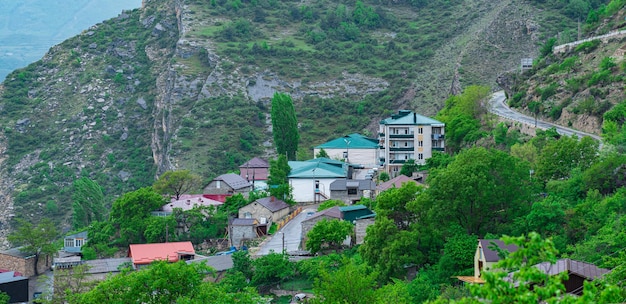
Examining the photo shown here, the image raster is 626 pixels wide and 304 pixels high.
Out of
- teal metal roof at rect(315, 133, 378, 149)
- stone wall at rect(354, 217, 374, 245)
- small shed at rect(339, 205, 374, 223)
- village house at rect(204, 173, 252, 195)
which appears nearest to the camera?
stone wall at rect(354, 217, 374, 245)

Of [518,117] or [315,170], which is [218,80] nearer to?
[315,170]

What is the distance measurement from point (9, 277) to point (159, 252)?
302 inches

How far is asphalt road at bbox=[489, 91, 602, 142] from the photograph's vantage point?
56.1 meters

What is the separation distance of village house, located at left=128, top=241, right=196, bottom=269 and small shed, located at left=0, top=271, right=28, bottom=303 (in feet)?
18.0

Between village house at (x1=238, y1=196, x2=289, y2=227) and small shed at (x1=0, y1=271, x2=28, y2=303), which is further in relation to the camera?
village house at (x1=238, y1=196, x2=289, y2=227)

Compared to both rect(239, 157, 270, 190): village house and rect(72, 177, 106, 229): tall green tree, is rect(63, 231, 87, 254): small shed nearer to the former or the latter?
Result: rect(72, 177, 106, 229): tall green tree

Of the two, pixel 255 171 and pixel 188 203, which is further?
pixel 255 171

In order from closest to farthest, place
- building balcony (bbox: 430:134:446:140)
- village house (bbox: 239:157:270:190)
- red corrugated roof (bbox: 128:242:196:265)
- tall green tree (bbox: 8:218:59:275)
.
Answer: red corrugated roof (bbox: 128:242:196:265), tall green tree (bbox: 8:218:59:275), building balcony (bbox: 430:134:446:140), village house (bbox: 239:157:270:190)

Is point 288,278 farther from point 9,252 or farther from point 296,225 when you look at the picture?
point 9,252

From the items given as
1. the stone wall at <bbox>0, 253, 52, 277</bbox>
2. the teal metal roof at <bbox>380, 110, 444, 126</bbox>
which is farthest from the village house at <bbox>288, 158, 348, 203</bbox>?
the stone wall at <bbox>0, 253, 52, 277</bbox>

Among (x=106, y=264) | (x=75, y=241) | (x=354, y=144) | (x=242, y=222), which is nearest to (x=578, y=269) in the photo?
(x=106, y=264)

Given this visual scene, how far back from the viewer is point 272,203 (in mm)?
57719

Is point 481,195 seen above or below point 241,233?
above

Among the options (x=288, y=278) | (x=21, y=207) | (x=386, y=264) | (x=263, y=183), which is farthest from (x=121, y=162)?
(x=386, y=264)
